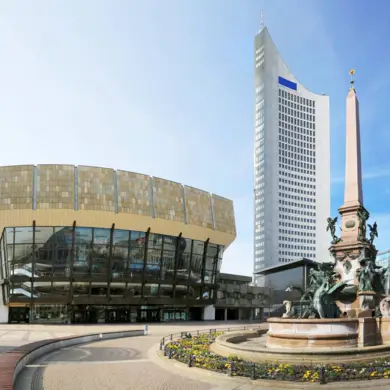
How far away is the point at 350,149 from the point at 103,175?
1091 inches

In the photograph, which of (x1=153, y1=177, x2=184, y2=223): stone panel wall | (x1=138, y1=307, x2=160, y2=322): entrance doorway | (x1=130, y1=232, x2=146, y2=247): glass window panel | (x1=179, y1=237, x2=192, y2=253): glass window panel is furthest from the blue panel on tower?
(x1=138, y1=307, x2=160, y2=322): entrance doorway

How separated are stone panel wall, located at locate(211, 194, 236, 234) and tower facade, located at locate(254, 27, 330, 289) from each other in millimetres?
88310

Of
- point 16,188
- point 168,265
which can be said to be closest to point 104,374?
point 16,188

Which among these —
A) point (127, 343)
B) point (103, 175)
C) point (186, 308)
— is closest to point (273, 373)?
point (127, 343)

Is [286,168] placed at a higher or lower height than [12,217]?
higher

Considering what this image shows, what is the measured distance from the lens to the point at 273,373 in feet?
47.4

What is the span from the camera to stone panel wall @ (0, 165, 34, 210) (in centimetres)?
4647

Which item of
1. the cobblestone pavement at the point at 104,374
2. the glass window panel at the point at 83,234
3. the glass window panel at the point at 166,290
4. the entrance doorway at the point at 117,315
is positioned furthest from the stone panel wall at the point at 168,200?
the cobblestone pavement at the point at 104,374

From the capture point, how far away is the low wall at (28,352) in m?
12.3

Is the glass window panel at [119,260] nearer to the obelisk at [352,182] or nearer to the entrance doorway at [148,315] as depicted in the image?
the entrance doorway at [148,315]

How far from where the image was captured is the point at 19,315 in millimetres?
51562

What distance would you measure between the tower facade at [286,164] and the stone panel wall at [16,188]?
11018cm

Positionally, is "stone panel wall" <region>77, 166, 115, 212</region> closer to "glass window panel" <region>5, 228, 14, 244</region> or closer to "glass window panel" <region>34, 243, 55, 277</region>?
"glass window panel" <region>34, 243, 55, 277</region>

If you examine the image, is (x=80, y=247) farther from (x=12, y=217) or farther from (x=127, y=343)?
(x=127, y=343)
